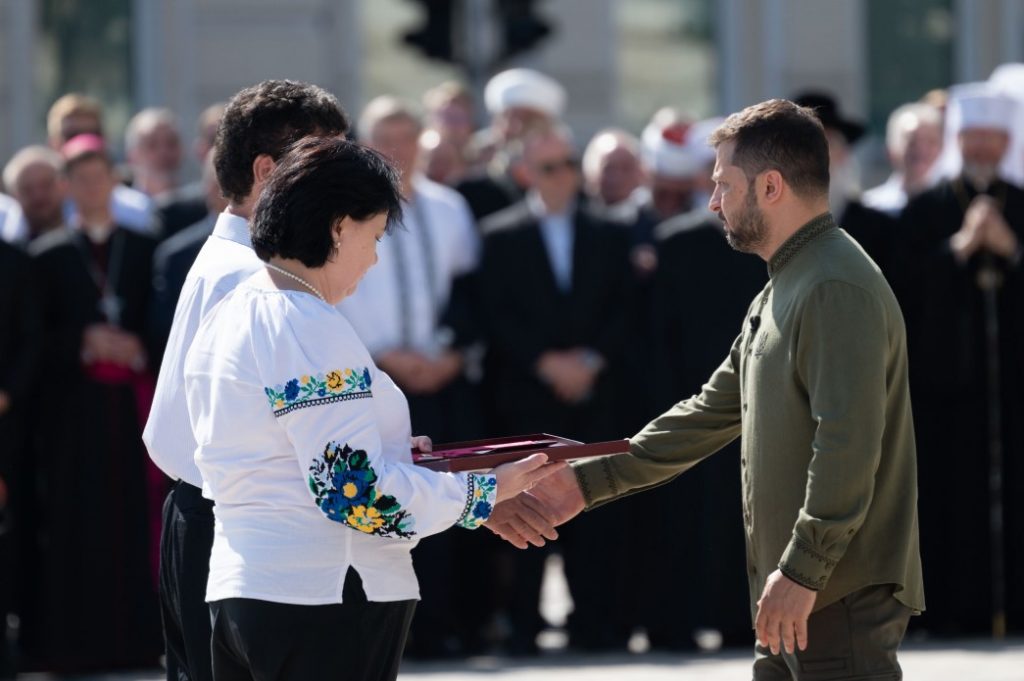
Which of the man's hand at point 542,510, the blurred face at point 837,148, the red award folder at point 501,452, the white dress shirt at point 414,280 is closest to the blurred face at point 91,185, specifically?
the white dress shirt at point 414,280

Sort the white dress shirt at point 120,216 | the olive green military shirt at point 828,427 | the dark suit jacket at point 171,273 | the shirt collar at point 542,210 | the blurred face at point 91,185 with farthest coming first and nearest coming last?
the white dress shirt at point 120,216 < the shirt collar at point 542,210 < the blurred face at point 91,185 < the dark suit jacket at point 171,273 < the olive green military shirt at point 828,427

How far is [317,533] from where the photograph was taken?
4027mm

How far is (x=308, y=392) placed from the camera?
13.0 feet

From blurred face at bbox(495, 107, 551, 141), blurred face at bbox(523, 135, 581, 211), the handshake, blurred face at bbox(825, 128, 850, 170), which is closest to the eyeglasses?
blurred face at bbox(523, 135, 581, 211)

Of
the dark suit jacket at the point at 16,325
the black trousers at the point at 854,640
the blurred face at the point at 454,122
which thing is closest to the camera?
the black trousers at the point at 854,640

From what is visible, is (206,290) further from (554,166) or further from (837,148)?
(837,148)

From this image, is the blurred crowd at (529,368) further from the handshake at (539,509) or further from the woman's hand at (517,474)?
the woman's hand at (517,474)

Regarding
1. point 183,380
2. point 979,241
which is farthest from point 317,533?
point 979,241

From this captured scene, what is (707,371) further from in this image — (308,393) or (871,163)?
(871,163)

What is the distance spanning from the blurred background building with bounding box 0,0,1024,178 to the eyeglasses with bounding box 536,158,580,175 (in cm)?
537

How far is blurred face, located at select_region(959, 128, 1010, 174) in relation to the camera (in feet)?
30.5

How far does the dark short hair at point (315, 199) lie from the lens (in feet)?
13.3

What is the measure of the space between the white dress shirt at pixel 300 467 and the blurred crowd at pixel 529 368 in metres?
4.43

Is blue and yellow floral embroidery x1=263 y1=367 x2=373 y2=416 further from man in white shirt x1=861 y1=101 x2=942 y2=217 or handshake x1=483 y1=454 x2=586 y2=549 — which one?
man in white shirt x1=861 y1=101 x2=942 y2=217
